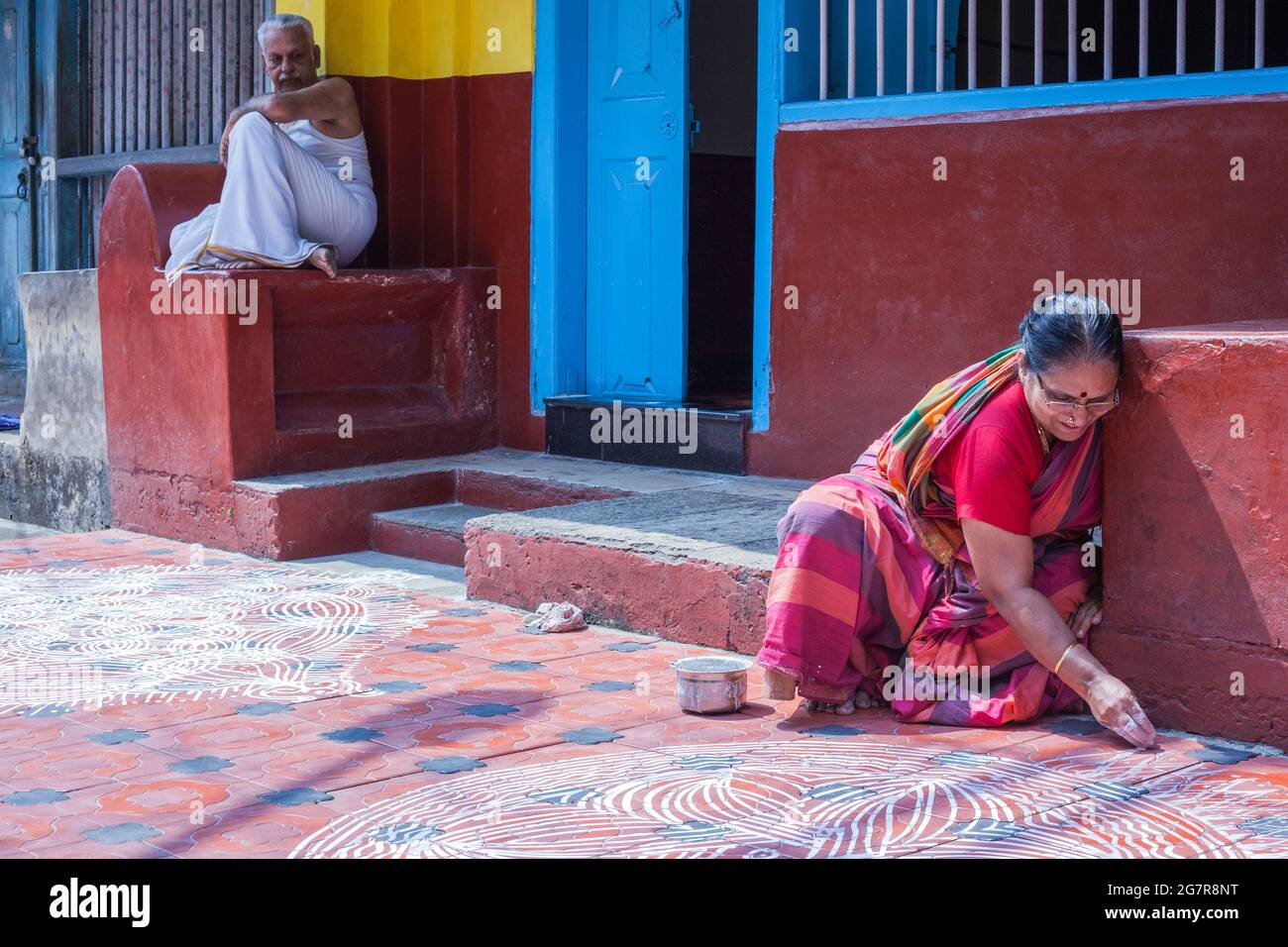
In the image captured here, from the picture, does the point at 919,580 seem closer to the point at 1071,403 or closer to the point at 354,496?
the point at 1071,403

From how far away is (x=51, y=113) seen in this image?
10219 millimetres

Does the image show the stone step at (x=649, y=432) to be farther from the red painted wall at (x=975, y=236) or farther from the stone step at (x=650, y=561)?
the stone step at (x=650, y=561)

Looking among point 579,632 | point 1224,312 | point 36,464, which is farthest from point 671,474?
point 36,464

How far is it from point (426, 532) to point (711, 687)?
2681 mm

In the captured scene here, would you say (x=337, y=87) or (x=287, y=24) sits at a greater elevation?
(x=287, y=24)

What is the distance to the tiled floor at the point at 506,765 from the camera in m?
3.32

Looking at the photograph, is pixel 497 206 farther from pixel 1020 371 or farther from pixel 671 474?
pixel 1020 371

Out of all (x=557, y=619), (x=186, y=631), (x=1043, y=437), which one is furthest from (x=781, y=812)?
(x=186, y=631)

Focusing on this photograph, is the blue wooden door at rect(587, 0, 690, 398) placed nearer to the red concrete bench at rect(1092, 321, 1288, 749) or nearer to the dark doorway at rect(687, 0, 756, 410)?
the dark doorway at rect(687, 0, 756, 410)

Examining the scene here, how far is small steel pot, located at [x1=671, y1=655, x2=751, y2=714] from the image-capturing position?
4.32m

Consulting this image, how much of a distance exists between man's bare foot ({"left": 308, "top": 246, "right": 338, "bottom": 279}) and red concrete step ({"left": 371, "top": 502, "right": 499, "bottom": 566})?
108 centimetres

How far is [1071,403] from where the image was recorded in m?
3.86

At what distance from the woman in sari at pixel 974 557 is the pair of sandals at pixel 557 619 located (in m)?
1.28

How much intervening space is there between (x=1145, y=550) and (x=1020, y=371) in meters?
0.54
